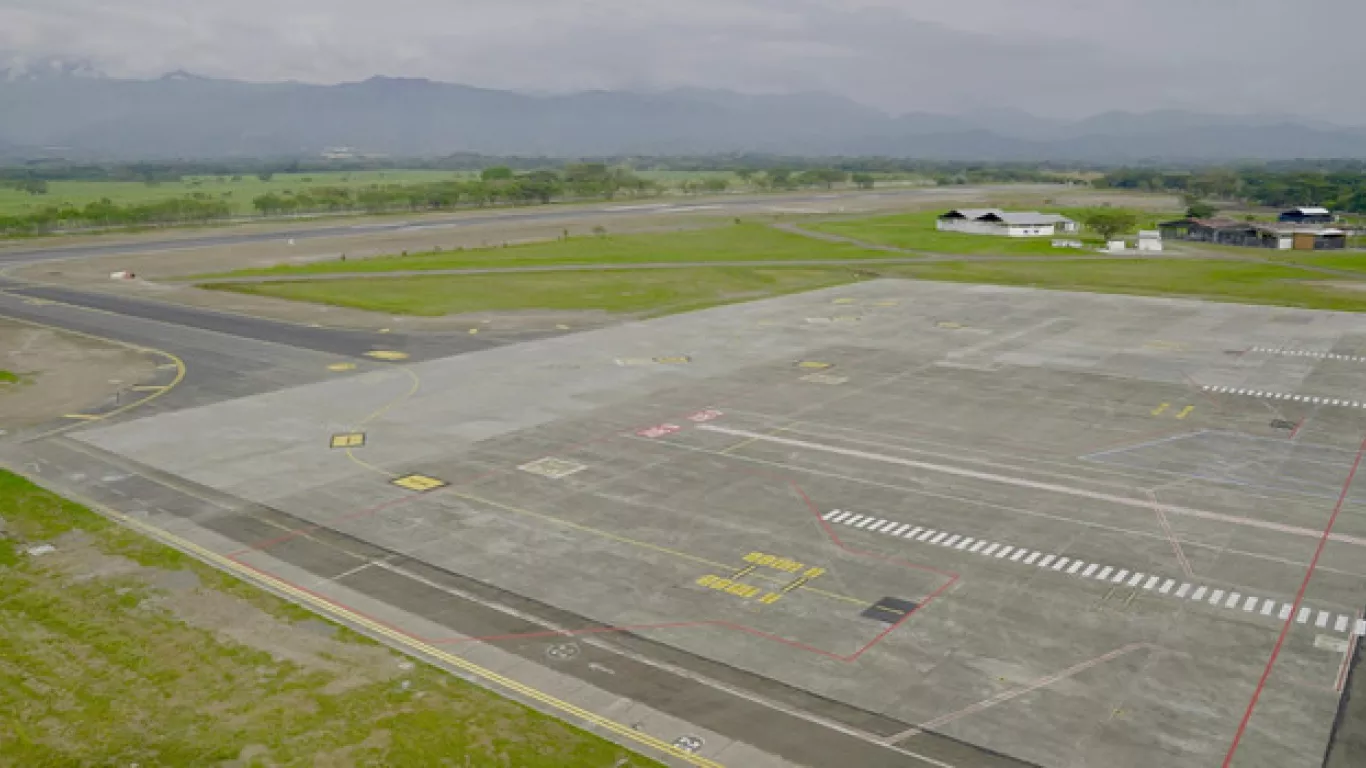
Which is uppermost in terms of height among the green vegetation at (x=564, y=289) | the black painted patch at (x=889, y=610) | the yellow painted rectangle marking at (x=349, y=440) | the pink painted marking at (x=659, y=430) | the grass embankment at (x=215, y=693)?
the green vegetation at (x=564, y=289)

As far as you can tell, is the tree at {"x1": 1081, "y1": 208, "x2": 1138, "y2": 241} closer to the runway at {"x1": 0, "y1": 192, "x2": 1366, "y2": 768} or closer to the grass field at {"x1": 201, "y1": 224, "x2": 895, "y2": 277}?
the grass field at {"x1": 201, "y1": 224, "x2": 895, "y2": 277}

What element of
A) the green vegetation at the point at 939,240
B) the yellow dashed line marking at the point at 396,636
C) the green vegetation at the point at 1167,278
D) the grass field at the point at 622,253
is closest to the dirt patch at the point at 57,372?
the yellow dashed line marking at the point at 396,636

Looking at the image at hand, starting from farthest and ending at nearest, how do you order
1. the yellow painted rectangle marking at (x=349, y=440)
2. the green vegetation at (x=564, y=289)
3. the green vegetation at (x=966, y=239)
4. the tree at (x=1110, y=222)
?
1. the tree at (x=1110, y=222)
2. the green vegetation at (x=966, y=239)
3. the green vegetation at (x=564, y=289)
4. the yellow painted rectangle marking at (x=349, y=440)

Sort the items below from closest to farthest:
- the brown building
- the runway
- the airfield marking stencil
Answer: the runway, the airfield marking stencil, the brown building

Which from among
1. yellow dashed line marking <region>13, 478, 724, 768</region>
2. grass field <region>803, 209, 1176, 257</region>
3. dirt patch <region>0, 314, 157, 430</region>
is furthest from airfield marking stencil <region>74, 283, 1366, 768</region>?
grass field <region>803, 209, 1176, 257</region>

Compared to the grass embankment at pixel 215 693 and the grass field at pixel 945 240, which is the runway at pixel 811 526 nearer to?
the grass embankment at pixel 215 693

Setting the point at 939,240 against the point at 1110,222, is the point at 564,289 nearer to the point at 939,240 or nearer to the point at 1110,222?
the point at 939,240

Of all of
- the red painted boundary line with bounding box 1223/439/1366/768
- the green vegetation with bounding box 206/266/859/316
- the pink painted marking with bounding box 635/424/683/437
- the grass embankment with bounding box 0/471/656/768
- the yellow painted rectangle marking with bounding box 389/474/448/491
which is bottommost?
the red painted boundary line with bounding box 1223/439/1366/768

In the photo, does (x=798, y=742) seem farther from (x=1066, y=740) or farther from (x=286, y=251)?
(x=286, y=251)
